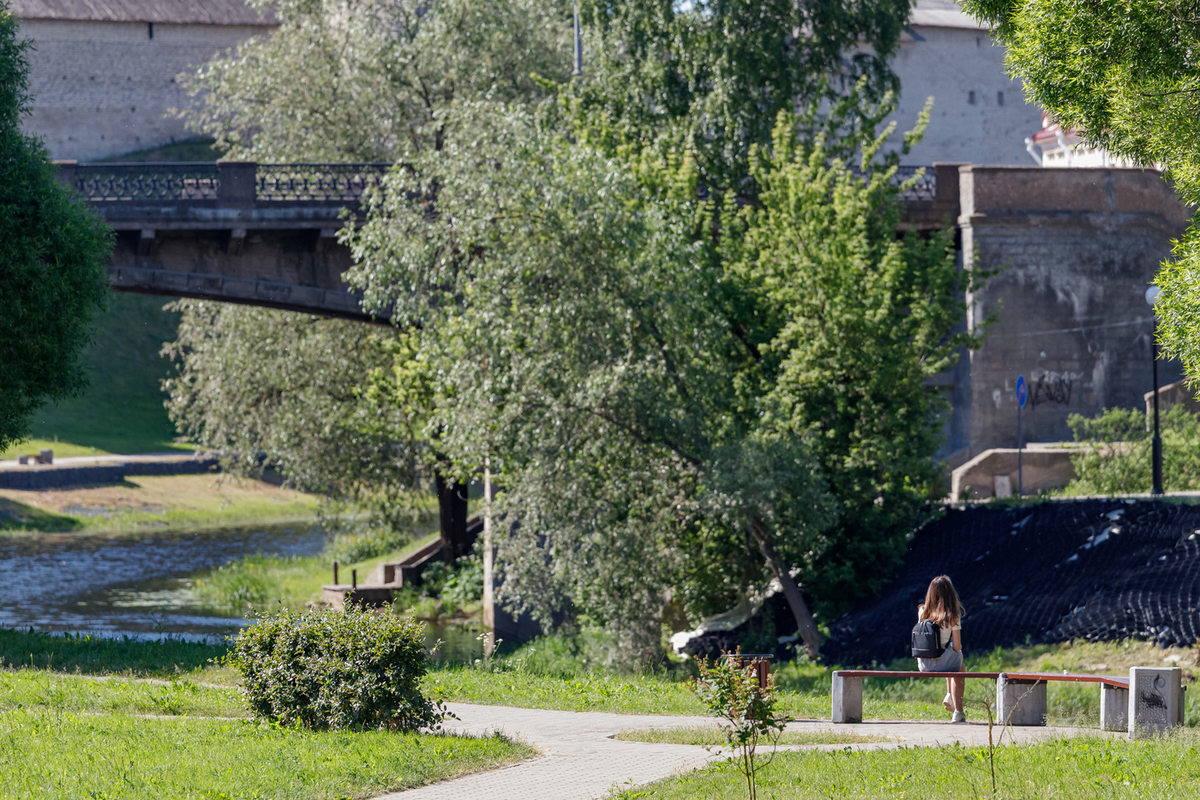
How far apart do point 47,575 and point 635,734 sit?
27759mm

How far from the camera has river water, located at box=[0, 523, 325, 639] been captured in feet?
88.7

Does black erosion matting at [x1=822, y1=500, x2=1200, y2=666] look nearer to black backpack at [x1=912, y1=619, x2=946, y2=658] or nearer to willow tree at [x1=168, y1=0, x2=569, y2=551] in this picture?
black backpack at [x1=912, y1=619, x2=946, y2=658]

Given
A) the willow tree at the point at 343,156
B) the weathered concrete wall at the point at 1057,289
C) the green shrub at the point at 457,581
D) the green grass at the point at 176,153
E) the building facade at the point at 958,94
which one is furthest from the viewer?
the green grass at the point at 176,153

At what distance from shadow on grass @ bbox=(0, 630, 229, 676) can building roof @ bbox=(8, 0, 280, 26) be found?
6172 cm

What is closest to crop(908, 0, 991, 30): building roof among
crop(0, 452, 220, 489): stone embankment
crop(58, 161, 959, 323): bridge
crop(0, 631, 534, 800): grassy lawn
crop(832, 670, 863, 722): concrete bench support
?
crop(0, 452, 220, 489): stone embankment

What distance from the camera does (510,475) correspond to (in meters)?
19.2

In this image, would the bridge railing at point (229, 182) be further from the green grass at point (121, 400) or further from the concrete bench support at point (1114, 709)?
the green grass at point (121, 400)

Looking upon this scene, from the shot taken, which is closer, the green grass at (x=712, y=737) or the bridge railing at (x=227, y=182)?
the green grass at (x=712, y=737)

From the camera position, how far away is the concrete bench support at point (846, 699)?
1241cm

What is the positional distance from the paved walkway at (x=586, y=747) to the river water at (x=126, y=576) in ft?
40.7

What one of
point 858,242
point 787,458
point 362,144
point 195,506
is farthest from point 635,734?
point 195,506

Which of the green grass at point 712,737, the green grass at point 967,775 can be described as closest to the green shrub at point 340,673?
the green grass at point 712,737

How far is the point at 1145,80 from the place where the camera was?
10945 millimetres

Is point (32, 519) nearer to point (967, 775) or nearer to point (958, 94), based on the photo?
point (967, 775)
